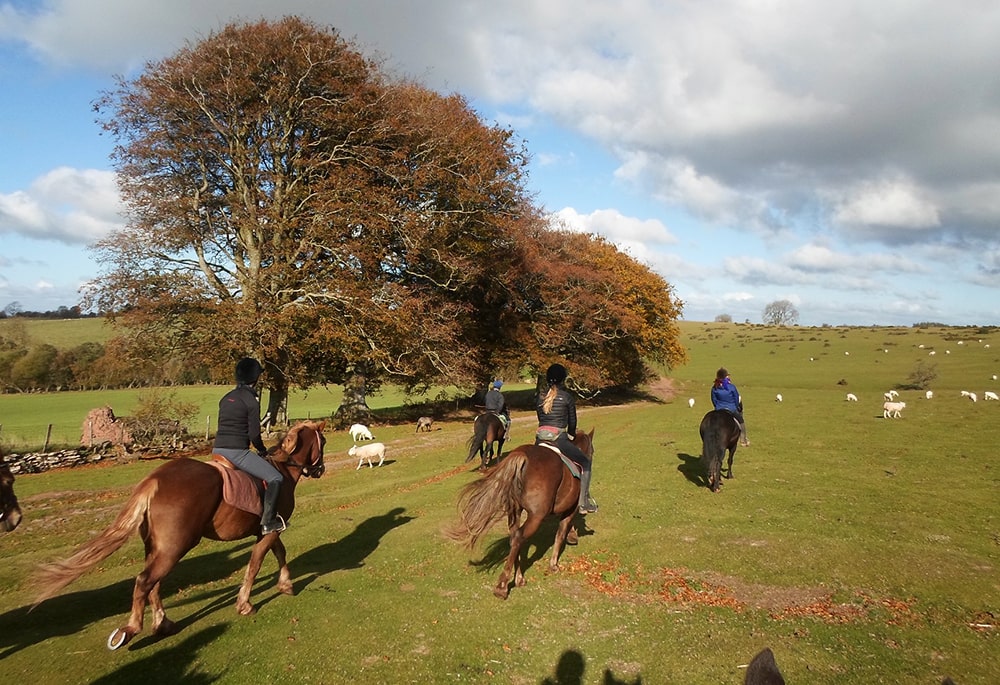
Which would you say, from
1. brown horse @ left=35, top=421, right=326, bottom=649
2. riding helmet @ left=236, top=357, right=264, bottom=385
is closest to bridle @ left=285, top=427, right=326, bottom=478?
brown horse @ left=35, top=421, right=326, bottom=649

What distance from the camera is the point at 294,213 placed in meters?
27.1

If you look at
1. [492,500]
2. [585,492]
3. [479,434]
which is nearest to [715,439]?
[585,492]

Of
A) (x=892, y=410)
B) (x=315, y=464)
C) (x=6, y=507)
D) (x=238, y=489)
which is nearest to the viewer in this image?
(x=238, y=489)

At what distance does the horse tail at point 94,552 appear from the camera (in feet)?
21.3

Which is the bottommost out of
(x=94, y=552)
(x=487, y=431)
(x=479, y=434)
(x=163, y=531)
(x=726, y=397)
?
(x=479, y=434)

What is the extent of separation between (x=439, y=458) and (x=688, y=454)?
9541 mm

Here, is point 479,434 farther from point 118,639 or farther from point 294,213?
point 294,213

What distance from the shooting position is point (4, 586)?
955 centimetres

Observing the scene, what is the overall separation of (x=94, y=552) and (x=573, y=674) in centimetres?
603

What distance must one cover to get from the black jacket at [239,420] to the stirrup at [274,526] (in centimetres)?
112

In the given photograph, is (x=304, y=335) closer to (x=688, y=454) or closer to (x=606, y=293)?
(x=688, y=454)

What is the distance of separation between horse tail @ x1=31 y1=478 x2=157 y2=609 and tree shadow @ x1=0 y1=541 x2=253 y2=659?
44 cm

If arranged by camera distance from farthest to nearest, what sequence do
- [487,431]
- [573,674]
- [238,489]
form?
[487,431] < [238,489] < [573,674]

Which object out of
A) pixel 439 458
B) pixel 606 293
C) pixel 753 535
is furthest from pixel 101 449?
pixel 606 293
